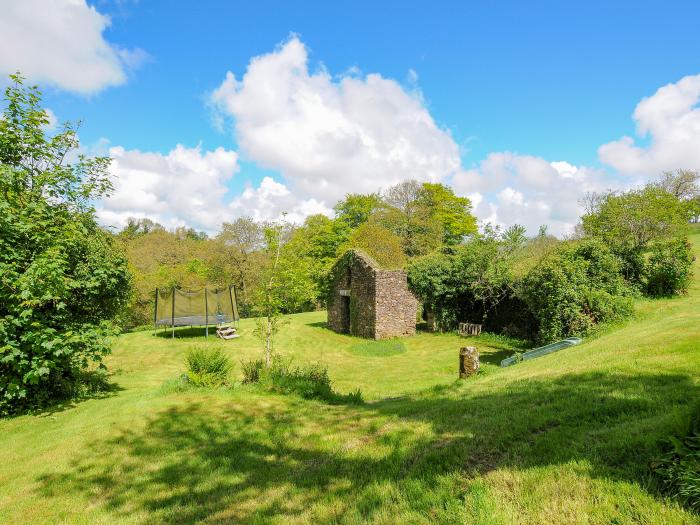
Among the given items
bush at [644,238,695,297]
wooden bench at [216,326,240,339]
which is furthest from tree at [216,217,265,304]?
bush at [644,238,695,297]

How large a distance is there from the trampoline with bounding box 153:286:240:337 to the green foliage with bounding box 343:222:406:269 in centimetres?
1264

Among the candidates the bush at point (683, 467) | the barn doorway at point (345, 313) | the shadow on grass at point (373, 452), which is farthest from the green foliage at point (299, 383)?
the barn doorway at point (345, 313)

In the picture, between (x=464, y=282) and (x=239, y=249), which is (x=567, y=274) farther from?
(x=239, y=249)

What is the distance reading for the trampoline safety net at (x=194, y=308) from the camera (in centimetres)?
2073

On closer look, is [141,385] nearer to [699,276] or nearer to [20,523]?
[20,523]

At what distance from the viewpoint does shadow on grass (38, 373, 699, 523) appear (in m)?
3.44

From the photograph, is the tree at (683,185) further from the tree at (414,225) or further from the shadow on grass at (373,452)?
the shadow on grass at (373,452)

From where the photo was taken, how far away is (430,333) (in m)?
21.0

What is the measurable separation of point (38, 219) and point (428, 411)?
8699mm

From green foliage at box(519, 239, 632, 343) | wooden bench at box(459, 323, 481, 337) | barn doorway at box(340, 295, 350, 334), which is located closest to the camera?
green foliage at box(519, 239, 632, 343)

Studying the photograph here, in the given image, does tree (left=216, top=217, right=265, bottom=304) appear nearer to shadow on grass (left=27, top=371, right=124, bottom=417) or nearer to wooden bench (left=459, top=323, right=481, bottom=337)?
wooden bench (left=459, top=323, right=481, bottom=337)

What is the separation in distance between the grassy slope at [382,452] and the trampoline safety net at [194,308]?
42.7ft

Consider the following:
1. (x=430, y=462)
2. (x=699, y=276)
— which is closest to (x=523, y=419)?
(x=430, y=462)

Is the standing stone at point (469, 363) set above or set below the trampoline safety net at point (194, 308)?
below
